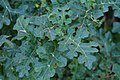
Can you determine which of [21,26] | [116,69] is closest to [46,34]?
[21,26]

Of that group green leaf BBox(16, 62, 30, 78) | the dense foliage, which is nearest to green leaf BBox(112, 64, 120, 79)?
the dense foliage

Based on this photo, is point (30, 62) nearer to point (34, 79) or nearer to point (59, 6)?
point (34, 79)

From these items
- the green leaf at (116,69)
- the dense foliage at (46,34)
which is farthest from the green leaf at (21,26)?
the green leaf at (116,69)

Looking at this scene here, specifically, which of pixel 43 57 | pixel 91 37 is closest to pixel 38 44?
pixel 43 57

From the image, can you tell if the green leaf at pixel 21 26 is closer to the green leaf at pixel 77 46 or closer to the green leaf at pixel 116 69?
the green leaf at pixel 77 46

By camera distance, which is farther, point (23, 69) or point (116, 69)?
point (116, 69)

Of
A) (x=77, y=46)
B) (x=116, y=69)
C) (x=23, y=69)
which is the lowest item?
(x=116, y=69)

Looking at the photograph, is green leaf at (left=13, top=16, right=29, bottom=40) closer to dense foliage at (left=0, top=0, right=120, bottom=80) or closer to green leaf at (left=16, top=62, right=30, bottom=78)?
dense foliage at (left=0, top=0, right=120, bottom=80)

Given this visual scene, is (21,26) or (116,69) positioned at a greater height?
(21,26)

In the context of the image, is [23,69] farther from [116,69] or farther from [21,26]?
[116,69]

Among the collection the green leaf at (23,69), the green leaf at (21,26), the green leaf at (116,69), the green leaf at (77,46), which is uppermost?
the green leaf at (21,26)

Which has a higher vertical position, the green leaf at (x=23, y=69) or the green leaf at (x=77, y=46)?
the green leaf at (x=77, y=46)
